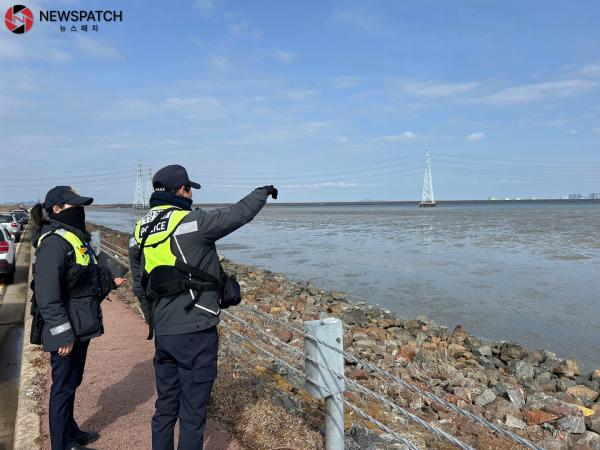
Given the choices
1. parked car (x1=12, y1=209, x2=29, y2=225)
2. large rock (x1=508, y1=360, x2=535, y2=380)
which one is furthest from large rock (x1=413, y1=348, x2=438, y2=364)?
parked car (x1=12, y1=209, x2=29, y2=225)

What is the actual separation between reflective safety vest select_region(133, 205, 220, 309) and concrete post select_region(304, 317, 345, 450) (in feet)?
2.51

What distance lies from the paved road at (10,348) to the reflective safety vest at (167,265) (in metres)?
2.65

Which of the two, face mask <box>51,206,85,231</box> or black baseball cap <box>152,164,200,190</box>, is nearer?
black baseball cap <box>152,164,200,190</box>

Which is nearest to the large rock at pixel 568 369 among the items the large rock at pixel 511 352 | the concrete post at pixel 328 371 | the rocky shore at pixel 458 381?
the rocky shore at pixel 458 381

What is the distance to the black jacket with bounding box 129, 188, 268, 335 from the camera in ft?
9.41

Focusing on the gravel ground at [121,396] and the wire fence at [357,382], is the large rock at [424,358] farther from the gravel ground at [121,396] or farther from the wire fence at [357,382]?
the gravel ground at [121,396]

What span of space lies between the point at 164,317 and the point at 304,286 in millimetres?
14062

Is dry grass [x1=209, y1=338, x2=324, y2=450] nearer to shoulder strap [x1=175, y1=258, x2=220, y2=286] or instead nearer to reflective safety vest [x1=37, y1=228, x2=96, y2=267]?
shoulder strap [x1=175, y1=258, x2=220, y2=286]

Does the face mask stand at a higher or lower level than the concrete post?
higher

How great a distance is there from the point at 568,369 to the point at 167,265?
8420 millimetres

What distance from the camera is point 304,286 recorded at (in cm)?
1694

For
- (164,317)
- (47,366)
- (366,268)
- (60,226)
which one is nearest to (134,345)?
(47,366)

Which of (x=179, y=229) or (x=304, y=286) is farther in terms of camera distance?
(x=304, y=286)

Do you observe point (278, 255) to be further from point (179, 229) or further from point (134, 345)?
point (179, 229)
